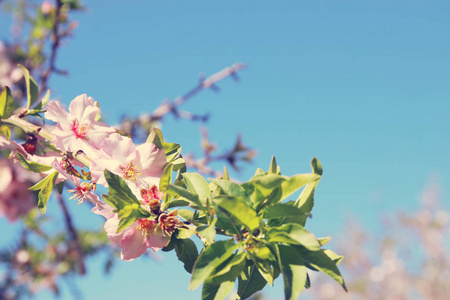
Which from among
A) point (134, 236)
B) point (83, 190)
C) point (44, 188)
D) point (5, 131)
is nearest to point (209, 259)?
point (134, 236)

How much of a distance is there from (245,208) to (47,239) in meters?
3.27

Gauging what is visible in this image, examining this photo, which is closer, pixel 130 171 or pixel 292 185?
pixel 292 185

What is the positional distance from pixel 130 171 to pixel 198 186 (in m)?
0.21

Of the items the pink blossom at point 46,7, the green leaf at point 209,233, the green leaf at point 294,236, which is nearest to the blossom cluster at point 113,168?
the green leaf at point 209,233

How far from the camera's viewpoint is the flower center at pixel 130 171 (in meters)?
0.95

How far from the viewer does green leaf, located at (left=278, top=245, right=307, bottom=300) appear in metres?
0.72

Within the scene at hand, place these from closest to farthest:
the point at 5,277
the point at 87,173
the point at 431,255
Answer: the point at 87,173, the point at 5,277, the point at 431,255

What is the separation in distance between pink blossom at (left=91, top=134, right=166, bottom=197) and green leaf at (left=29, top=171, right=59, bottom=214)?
0.52 feet

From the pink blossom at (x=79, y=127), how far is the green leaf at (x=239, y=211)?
0.42 metres

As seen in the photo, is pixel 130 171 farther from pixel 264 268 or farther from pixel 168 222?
pixel 264 268

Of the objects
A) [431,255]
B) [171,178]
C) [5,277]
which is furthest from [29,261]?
[431,255]

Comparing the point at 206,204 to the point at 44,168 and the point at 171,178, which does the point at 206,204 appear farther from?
the point at 44,168

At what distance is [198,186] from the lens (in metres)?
0.84

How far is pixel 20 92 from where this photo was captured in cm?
298
